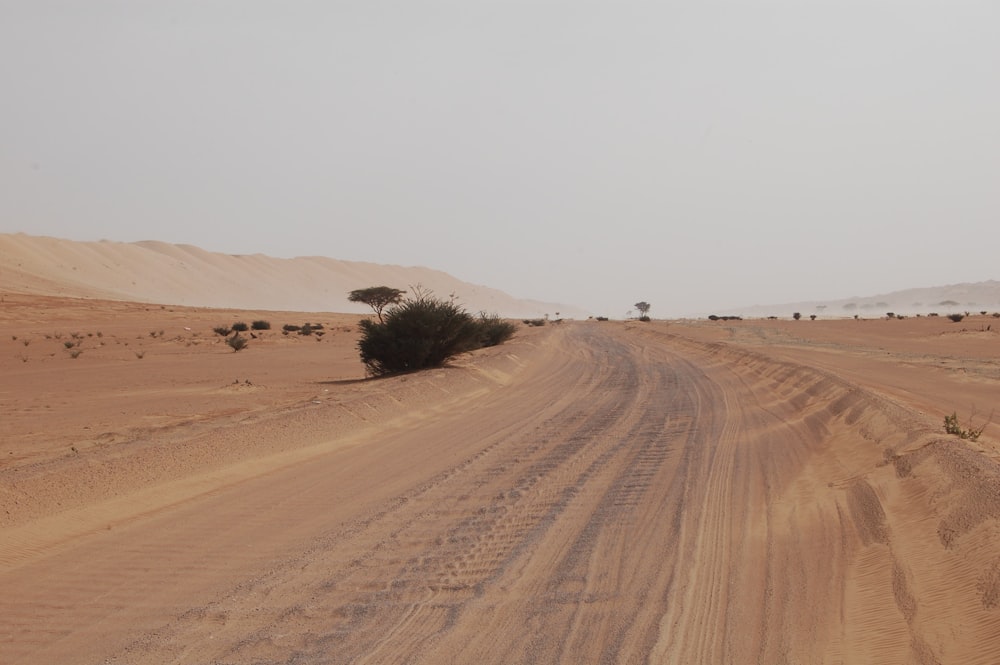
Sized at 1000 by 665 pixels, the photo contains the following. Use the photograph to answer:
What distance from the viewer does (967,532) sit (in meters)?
6.08

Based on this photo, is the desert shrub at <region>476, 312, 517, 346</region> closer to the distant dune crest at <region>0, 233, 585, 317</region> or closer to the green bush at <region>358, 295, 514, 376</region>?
the green bush at <region>358, 295, 514, 376</region>

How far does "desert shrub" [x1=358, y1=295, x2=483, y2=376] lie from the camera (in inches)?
989

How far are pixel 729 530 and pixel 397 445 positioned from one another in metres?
6.51

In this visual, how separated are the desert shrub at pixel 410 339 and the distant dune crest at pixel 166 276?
6787cm

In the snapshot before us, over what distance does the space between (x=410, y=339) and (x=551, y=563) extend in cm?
1918

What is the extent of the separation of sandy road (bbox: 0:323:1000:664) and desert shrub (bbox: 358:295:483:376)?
13.7m

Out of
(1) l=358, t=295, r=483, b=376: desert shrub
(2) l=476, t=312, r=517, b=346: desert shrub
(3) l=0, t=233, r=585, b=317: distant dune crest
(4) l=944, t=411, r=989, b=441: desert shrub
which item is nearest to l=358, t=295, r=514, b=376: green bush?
(1) l=358, t=295, r=483, b=376: desert shrub

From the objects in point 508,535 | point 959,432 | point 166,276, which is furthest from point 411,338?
point 166,276

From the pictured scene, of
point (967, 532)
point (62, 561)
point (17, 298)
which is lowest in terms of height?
point (62, 561)

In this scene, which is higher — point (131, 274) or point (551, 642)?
point (131, 274)

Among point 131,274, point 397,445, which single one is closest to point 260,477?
point 397,445

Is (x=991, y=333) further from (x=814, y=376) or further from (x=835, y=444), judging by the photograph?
(x=835, y=444)

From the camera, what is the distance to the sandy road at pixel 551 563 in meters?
4.92

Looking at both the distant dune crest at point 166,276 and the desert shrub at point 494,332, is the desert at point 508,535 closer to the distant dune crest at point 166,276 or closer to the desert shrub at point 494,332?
the desert shrub at point 494,332
